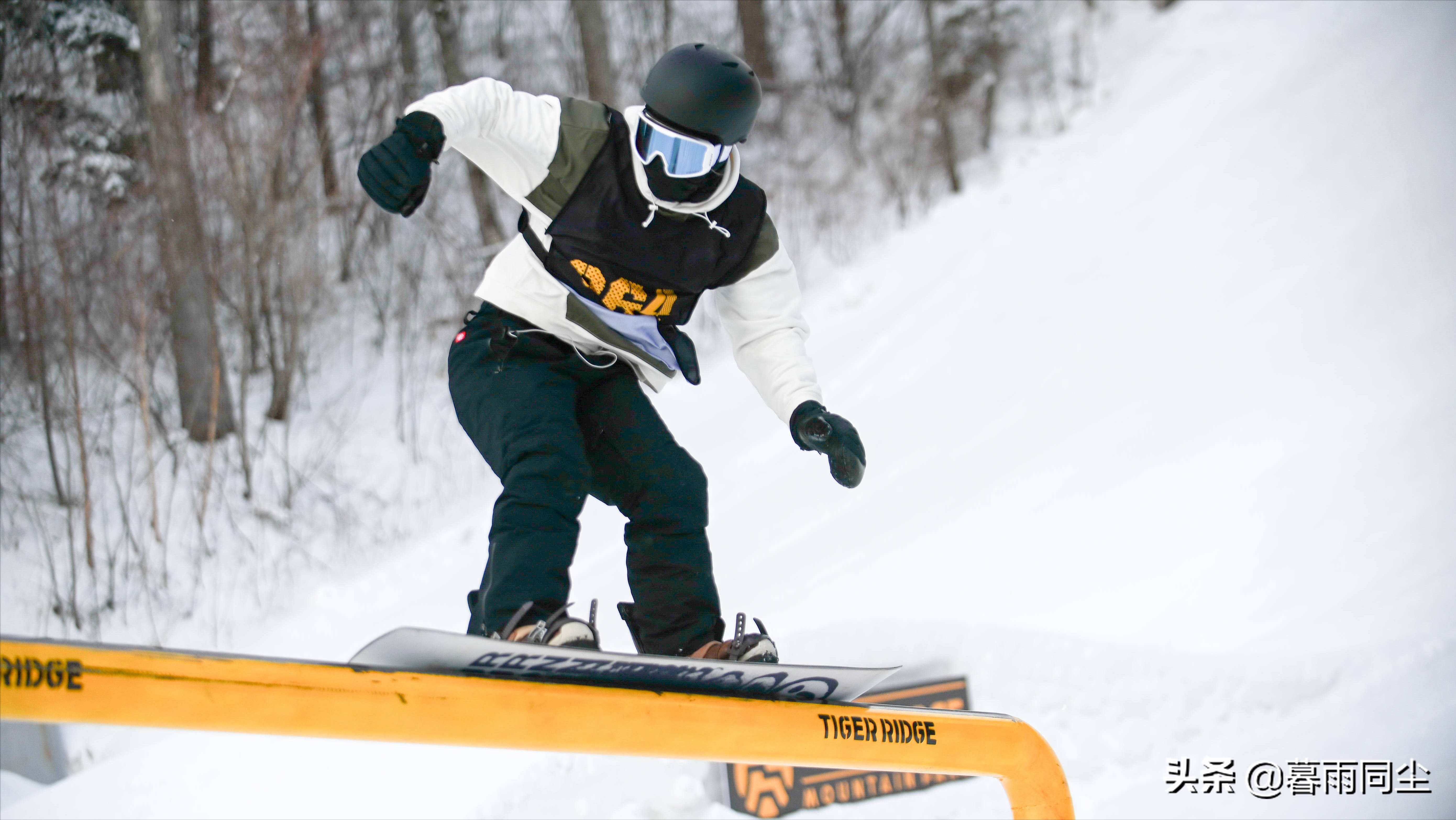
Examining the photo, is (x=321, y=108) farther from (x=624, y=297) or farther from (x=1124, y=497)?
(x=624, y=297)

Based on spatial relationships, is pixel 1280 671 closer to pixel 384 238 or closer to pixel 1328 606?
pixel 1328 606

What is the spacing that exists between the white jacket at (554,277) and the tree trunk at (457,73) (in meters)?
7.11

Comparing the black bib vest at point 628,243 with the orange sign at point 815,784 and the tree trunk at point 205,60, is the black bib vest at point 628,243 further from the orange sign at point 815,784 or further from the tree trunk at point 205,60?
the tree trunk at point 205,60

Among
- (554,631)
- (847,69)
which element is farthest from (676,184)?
(847,69)

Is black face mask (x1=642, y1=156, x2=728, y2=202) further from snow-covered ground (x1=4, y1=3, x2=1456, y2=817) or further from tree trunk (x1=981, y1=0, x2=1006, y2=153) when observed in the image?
tree trunk (x1=981, y1=0, x2=1006, y2=153)

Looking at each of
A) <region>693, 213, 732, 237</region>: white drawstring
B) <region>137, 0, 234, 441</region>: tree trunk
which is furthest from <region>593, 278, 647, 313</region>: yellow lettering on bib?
<region>137, 0, 234, 441</region>: tree trunk

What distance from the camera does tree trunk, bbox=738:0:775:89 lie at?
12.7 metres

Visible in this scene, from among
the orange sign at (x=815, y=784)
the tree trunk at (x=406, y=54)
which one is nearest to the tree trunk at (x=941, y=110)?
the tree trunk at (x=406, y=54)

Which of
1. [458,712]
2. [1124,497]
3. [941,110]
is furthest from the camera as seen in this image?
[941,110]

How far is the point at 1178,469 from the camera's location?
471cm

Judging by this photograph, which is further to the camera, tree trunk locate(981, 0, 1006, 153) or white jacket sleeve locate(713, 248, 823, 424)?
tree trunk locate(981, 0, 1006, 153)

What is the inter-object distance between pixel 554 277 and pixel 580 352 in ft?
0.57

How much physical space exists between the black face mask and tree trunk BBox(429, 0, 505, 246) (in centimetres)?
725

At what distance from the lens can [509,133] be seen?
200 cm
